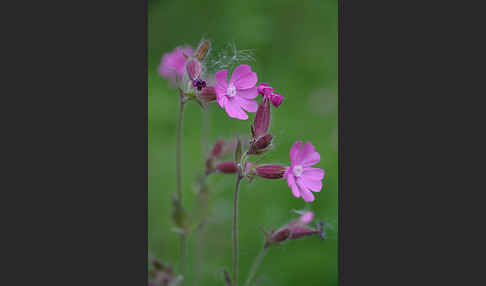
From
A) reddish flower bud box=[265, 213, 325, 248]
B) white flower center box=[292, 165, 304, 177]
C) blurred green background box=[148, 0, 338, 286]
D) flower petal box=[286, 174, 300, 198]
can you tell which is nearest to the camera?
flower petal box=[286, 174, 300, 198]

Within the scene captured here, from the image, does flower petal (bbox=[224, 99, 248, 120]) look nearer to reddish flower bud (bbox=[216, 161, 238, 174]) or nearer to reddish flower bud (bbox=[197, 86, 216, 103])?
reddish flower bud (bbox=[197, 86, 216, 103])

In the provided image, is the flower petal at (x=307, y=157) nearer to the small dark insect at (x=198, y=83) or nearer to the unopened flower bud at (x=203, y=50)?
the small dark insect at (x=198, y=83)

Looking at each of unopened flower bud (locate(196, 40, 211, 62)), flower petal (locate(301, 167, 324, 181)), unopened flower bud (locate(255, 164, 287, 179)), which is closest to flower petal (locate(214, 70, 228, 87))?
unopened flower bud (locate(196, 40, 211, 62))

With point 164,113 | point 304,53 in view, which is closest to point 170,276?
point 164,113

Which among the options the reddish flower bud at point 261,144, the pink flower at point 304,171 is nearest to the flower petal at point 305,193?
the pink flower at point 304,171

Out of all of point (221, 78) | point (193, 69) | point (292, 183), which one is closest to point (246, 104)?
point (221, 78)

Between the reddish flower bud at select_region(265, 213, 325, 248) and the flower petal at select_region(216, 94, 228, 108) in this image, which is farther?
the reddish flower bud at select_region(265, 213, 325, 248)

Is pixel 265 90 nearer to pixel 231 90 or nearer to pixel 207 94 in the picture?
pixel 231 90
